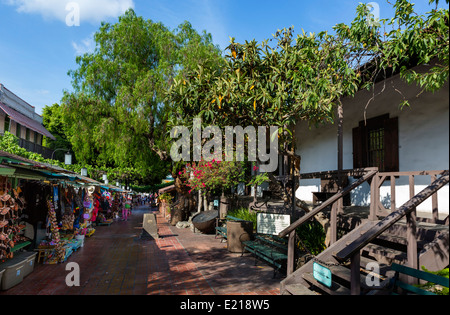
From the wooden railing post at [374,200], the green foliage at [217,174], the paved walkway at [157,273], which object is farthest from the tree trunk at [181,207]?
the wooden railing post at [374,200]

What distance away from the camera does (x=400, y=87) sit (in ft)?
25.6

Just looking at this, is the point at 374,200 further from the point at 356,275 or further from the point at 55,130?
the point at 55,130

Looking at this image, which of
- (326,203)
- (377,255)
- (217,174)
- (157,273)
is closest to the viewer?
(377,255)

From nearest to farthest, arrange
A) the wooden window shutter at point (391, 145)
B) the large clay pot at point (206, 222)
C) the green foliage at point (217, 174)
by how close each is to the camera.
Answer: the wooden window shutter at point (391, 145) < the green foliage at point (217, 174) < the large clay pot at point (206, 222)

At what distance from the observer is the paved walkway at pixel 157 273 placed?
6.07 metres

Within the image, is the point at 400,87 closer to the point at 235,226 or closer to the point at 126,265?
the point at 235,226

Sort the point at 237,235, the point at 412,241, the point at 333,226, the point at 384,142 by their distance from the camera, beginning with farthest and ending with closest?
the point at 237,235
the point at 384,142
the point at 333,226
the point at 412,241

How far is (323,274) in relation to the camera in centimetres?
454

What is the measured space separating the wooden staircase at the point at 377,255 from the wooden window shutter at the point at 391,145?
273 centimetres

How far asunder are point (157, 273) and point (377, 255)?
4821 mm

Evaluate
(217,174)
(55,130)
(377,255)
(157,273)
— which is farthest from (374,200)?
(55,130)

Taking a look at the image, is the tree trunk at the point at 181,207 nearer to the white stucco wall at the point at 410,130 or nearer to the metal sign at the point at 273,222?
the white stucco wall at the point at 410,130

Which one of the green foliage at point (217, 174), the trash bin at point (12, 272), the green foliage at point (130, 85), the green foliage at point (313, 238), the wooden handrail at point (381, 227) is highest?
the green foliage at point (130, 85)
